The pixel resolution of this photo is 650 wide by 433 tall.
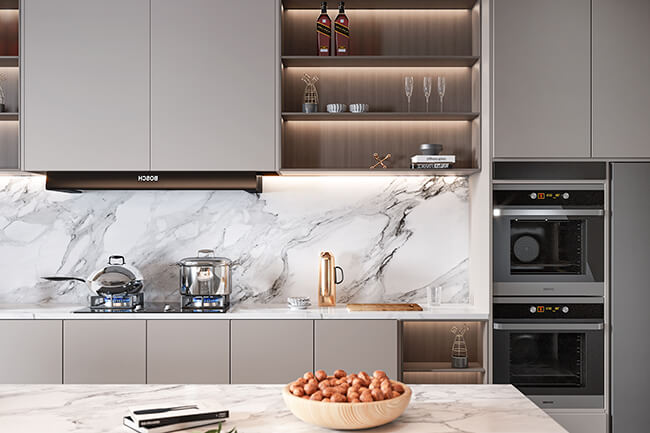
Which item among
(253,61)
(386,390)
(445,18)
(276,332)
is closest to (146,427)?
(386,390)

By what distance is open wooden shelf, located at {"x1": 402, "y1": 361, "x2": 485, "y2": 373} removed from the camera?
323 centimetres

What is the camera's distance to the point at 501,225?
3.08m

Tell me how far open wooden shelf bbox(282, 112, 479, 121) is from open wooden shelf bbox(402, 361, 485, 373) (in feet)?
4.72

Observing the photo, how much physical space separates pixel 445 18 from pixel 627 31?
1030mm

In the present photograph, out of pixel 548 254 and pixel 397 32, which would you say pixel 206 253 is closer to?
pixel 397 32

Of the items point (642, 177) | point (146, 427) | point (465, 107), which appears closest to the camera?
point (146, 427)

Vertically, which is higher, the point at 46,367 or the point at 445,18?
the point at 445,18

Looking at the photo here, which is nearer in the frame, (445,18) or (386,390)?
(386,390)

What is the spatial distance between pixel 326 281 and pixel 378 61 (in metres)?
1.33

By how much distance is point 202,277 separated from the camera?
10.6ft

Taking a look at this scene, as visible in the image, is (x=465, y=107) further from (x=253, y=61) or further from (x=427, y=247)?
(x=253, y=61)

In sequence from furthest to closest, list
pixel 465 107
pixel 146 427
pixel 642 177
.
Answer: pixel 465 107 < pixel 642 177 < pixel 146 427

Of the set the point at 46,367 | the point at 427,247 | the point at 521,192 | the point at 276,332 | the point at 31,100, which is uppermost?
the point at 31,100

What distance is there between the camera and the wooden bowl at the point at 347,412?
4.64 feet
